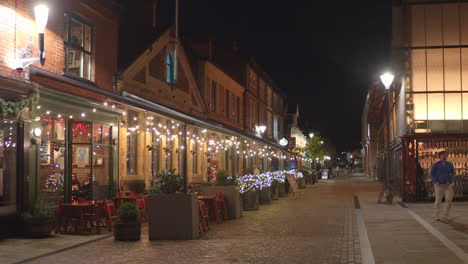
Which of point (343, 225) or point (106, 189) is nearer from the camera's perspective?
point (343, 225)

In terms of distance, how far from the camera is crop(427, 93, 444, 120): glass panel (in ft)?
87.5

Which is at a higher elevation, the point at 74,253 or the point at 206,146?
the point at 206,146

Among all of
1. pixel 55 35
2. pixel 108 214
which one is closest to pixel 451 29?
pixel 55 35

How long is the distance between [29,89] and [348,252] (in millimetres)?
7486

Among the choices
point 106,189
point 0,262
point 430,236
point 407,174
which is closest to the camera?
point 0,262

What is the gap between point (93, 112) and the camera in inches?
620

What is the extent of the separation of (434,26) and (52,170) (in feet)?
63.4

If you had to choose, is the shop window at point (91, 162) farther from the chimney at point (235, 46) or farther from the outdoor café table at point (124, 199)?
the chimney at point (235, 46)

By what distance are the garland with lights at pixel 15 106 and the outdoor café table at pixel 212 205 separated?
16.2ft

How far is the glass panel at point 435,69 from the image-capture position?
26688mm

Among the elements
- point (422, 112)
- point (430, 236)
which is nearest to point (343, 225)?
point (430, 236)

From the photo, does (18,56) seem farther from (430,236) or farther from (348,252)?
(430,236)

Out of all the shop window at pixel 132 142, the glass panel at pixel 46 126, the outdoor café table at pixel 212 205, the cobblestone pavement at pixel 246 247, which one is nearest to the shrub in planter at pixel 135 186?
the shop window at pixel 132 142

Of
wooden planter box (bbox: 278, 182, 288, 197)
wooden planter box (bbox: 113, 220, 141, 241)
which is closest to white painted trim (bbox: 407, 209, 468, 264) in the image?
wooden planter box (bbox: 113, 220, 141, 241)
